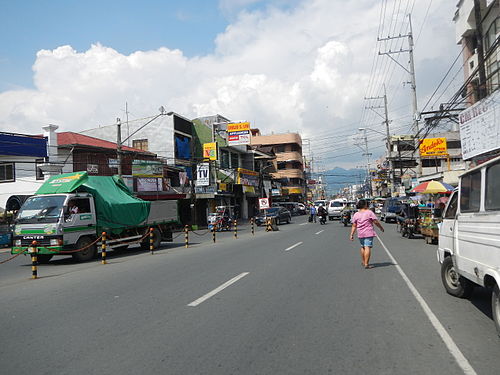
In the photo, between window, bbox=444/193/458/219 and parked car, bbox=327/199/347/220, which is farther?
parked car, bbox=327/199/347/220

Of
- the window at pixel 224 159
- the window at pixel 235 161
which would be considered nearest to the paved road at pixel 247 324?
the window at pixel 224 159

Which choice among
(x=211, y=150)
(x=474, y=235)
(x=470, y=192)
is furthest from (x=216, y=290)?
(x=211, y=150)

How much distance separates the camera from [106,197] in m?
15.4

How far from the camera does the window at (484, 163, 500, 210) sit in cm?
472

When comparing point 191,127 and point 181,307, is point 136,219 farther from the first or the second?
point 191,127

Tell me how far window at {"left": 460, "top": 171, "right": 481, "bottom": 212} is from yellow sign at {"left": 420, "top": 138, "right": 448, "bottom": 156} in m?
37.4

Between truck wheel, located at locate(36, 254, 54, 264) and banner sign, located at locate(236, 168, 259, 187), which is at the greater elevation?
banner sign, located at locate(236, 168, 259, 187)

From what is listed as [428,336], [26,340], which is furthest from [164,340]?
[428,336]

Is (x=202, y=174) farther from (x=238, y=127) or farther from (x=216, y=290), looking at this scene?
(x=216, y=290)

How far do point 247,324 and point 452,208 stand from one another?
14.0 ft

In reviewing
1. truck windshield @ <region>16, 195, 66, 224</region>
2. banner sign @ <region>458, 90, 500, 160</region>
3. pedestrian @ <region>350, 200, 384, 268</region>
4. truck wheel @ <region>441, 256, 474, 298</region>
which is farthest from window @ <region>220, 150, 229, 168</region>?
truck wheel @ <region>441, 256, 474, 298</region>

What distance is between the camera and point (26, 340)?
513 cm

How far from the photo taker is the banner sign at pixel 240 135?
43.3 metres

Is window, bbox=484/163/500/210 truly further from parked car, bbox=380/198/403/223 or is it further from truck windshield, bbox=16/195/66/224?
parked car, bbox=380/198/403/223
